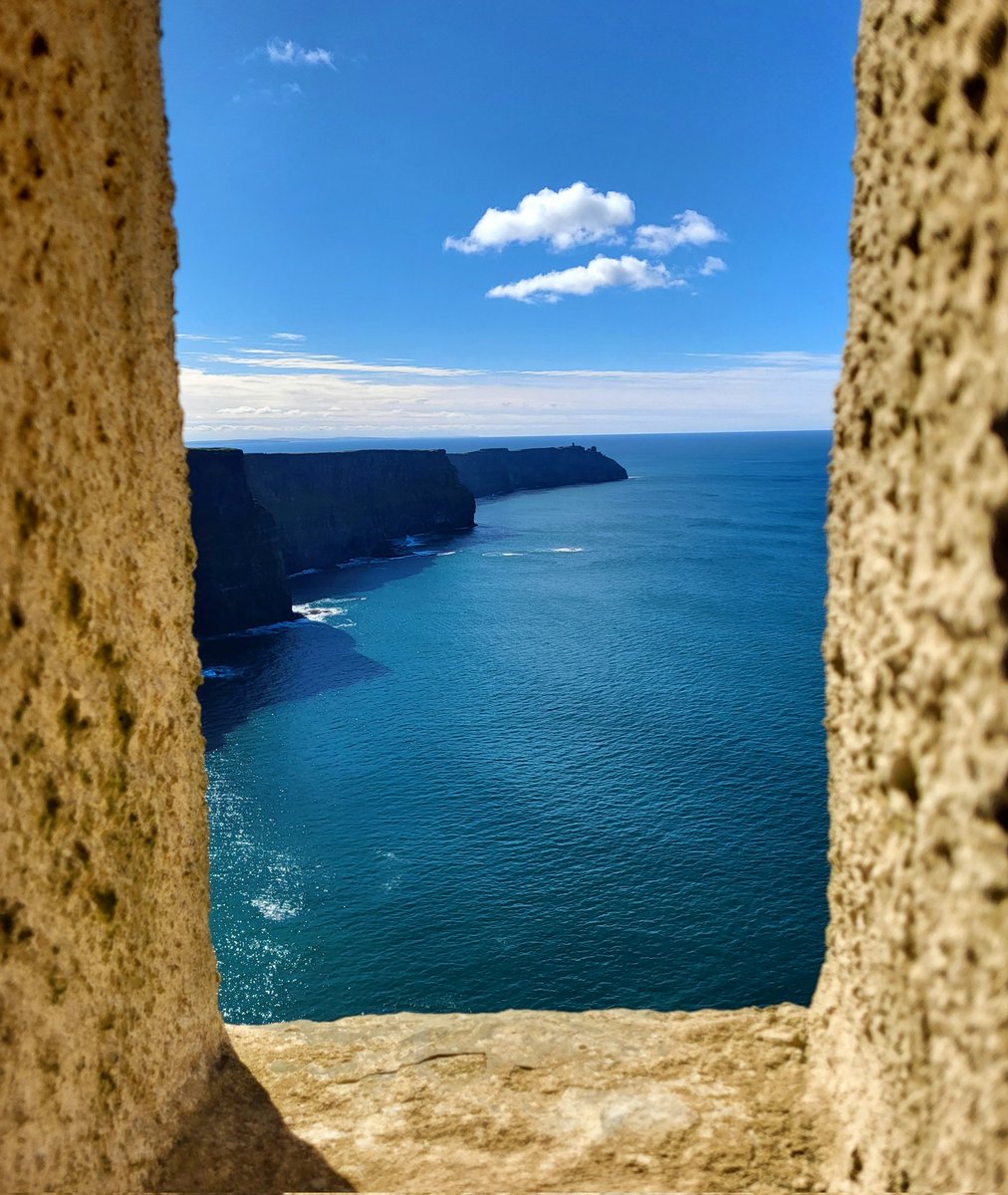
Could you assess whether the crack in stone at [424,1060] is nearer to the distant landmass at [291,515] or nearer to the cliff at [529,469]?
the distant landmass at [291,515]

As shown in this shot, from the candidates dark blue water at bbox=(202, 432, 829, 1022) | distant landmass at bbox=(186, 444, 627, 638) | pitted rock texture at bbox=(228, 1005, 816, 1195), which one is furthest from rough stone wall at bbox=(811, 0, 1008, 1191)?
distant landmass at bbox=(186, 444, 627, 638)

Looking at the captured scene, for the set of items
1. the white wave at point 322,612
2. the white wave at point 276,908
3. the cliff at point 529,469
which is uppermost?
the cliff at point 529,469

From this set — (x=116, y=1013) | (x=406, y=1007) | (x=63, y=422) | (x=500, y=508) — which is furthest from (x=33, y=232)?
(x=500, y=508)

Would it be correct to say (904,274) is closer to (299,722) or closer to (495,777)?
(495,777)

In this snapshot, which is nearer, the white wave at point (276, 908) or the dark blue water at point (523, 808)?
the dark blue water at point (523, 808)

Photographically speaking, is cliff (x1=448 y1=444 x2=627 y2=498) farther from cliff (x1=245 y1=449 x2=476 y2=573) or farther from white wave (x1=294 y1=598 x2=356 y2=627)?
white wave (x1=294 y1=598 x2=356 y2=627)

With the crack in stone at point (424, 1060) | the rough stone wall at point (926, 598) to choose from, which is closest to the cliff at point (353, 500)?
the crack in stone at point (424, 1060)
